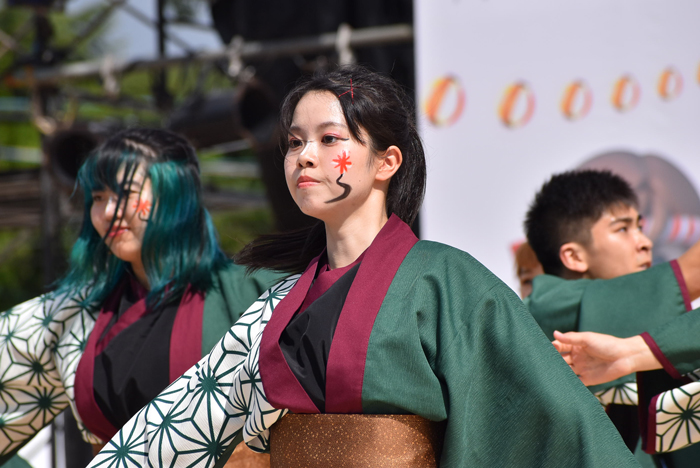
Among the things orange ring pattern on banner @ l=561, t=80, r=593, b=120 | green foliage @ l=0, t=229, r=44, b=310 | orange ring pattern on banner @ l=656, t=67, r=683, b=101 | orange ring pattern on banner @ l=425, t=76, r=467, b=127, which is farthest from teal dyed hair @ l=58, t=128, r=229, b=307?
green foliage @ l=0, t=229, r=44, b=310

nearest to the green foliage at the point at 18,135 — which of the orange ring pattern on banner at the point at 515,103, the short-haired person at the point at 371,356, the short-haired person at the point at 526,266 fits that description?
the orange ring pattern on banner at the point at 515,103

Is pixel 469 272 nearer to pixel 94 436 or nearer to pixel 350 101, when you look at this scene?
pixel 350 101

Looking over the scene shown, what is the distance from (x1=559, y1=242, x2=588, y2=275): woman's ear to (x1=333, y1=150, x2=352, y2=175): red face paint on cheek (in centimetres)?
89

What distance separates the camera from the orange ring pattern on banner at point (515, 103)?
8.43 ft

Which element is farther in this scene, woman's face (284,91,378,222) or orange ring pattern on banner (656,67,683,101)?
orange ring pattern on banner (656,67,683,101)

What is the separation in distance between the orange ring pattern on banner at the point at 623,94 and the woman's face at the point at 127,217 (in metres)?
1.53

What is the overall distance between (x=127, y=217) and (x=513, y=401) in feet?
3.47

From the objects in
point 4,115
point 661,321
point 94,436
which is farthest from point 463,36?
point 4,115

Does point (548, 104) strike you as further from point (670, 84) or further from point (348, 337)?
point (348, 337)

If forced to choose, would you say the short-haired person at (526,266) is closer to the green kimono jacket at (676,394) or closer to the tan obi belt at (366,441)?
the green kimono jacket at (676,394)

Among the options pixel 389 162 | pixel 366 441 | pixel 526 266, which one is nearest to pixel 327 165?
pixel 389 162

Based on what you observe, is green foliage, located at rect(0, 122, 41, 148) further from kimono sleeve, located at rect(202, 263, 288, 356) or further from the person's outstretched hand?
the person's outstretched hand

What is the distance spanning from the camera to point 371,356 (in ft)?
3.75

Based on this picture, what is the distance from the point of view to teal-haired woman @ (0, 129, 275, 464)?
5.54 feet
